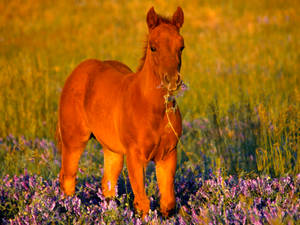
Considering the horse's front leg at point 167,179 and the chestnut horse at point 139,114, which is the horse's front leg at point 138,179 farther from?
the horse's front leg at point 167,179

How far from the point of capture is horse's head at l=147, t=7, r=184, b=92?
13.0 feet

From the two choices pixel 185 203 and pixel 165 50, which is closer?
pixel 165 50

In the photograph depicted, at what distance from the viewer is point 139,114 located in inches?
173

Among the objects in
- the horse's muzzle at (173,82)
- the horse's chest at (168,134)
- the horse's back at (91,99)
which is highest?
the horse's back at (91,99)

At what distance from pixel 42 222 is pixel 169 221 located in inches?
47.4

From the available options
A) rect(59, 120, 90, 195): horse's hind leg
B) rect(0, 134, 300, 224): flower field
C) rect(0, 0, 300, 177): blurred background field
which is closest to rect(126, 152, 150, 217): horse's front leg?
rect(0, 134, 300, 224): flower field

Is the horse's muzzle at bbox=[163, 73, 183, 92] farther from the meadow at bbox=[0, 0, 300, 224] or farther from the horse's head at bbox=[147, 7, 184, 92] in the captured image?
the meadow at bbox=[0, 0, 300, 224]

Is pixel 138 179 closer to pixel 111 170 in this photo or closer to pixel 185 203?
pixel 185 203

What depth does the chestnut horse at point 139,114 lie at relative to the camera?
13.7 ft

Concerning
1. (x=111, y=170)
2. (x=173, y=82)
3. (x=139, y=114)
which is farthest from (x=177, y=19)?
(x=111, y=170)

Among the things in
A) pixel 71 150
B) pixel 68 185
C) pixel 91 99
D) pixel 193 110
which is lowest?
pixel 68 185

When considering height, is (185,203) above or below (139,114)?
below

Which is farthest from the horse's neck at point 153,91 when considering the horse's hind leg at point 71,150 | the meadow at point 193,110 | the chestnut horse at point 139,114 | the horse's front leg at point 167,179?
the horse's hind leg at point 71,150

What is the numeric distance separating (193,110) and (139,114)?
15.1 ft
